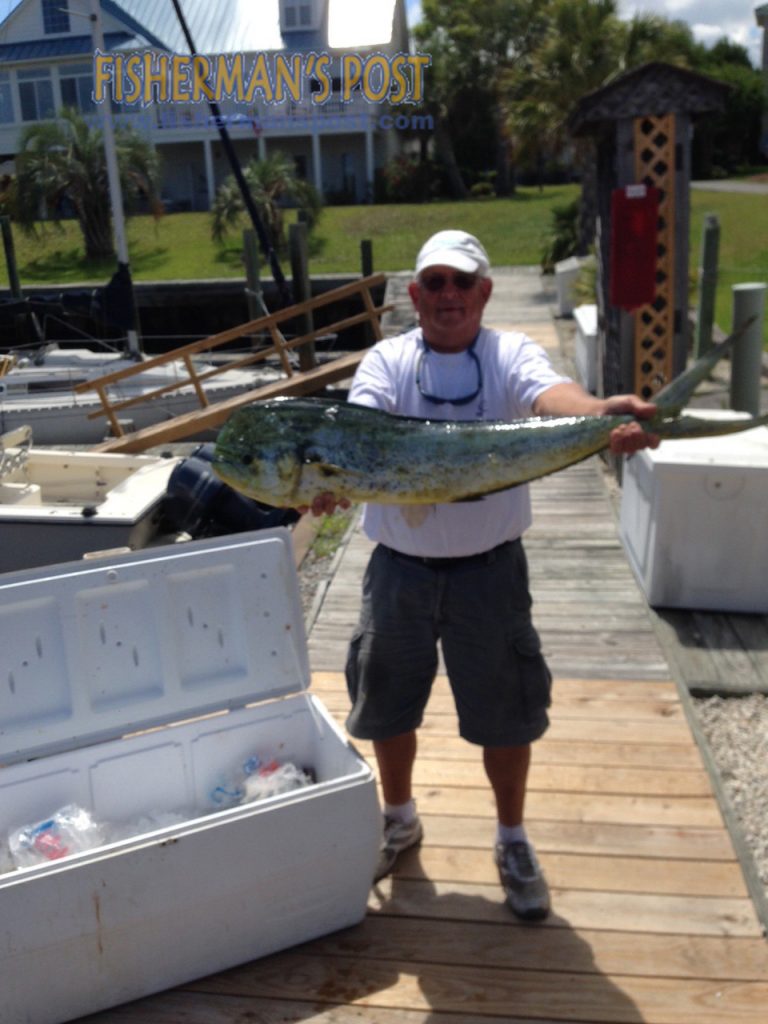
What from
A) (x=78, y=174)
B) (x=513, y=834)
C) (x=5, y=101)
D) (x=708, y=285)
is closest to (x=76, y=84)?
(x=78, y=174)

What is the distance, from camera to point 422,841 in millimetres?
3154

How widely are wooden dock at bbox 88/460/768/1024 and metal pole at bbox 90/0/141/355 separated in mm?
11963

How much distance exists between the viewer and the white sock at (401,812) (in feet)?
10.1

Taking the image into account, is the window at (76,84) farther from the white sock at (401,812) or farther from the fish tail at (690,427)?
the fish tail at (690,427)

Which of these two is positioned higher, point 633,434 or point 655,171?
point 655,171

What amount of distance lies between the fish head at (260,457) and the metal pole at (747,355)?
470 cm

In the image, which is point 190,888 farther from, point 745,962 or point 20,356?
point 20,356

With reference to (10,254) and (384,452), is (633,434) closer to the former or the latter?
(384,452)

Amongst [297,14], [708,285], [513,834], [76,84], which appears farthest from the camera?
[297,14]

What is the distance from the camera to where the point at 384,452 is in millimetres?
2213

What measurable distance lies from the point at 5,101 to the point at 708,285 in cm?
818

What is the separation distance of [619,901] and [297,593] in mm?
1277

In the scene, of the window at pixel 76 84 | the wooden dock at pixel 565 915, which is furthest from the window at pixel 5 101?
the wooden dock at pixel 565 915

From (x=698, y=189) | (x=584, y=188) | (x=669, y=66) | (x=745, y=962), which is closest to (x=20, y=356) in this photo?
(x=584, y=188)
